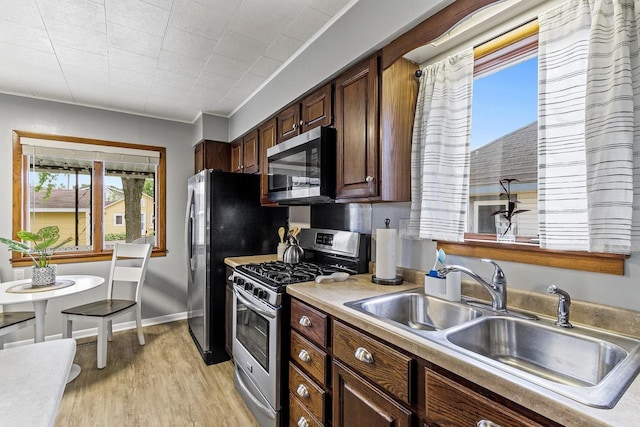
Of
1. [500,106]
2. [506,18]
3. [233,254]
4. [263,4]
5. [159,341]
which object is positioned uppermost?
[263,4]

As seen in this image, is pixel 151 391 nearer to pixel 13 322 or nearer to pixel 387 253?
pixel 13 322

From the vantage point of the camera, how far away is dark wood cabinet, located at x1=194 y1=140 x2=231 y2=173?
3.52 metres

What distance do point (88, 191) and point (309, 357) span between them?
3253mm

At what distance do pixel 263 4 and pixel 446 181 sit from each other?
138 cm

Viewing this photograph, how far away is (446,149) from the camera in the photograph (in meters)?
1.62

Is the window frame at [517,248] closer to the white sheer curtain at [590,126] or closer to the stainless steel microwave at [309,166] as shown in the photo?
the white sheer curtain at [590,126]

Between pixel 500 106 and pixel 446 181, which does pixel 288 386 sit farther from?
pixel 500 106

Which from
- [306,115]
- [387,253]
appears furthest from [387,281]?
[306,115]

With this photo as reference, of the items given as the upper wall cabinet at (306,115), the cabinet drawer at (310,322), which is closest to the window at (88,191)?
the upper wall cabinet at (306,115)

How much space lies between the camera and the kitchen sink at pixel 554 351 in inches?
31.7

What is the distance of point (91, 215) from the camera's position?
3.41 m

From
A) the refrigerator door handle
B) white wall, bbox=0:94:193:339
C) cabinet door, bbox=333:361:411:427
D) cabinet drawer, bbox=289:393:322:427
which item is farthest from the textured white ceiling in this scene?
cabinet drawer, bbox=289:393:322:427

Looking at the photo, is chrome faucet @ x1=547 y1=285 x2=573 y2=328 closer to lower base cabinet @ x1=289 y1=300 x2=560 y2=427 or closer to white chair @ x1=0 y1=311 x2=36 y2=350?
lower base cabinet @ x1=289 y1=300 x2=560 y2=427

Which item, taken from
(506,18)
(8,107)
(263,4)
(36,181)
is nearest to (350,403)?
(506,18)
